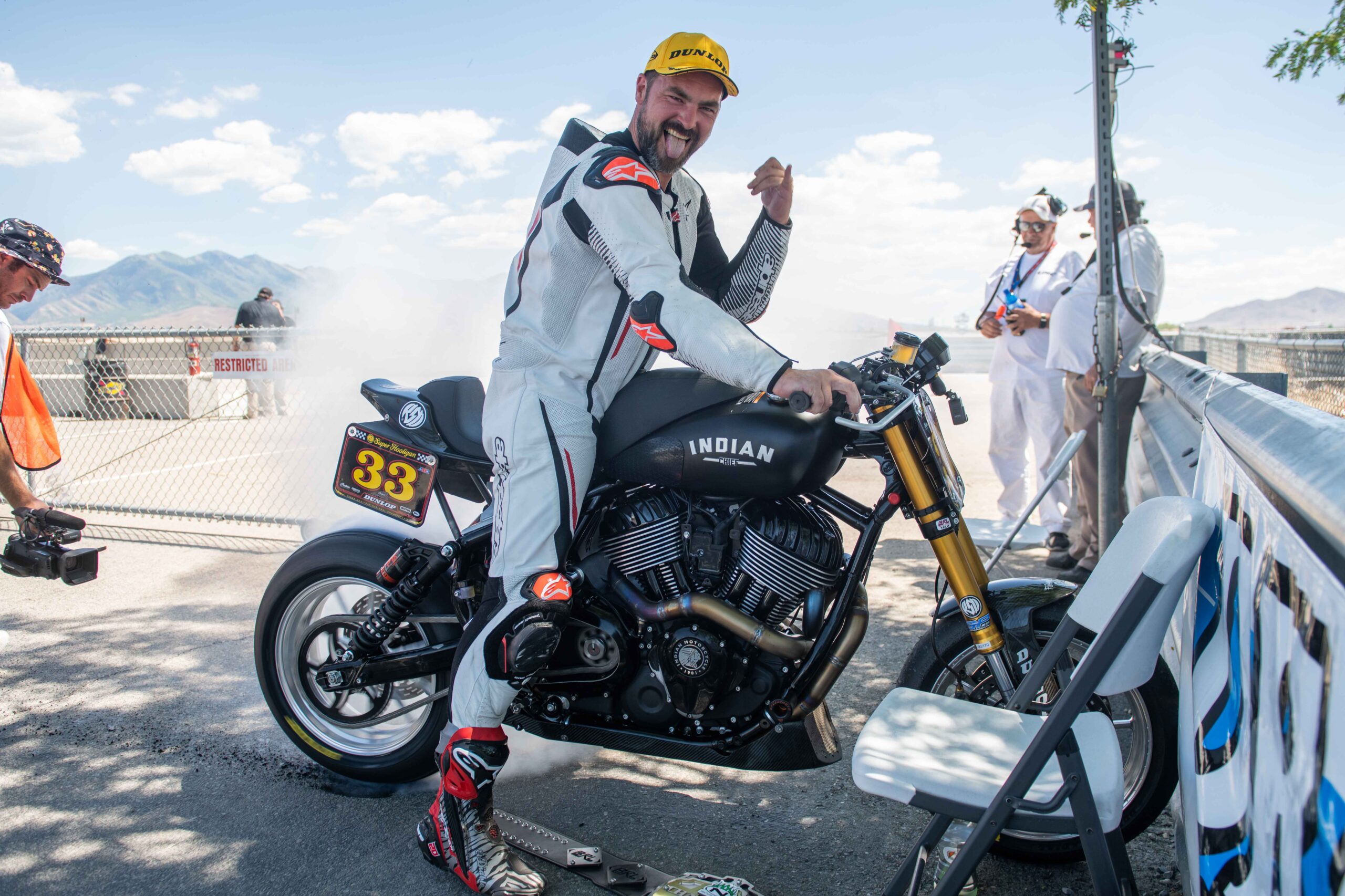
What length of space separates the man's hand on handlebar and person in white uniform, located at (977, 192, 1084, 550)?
175 inches

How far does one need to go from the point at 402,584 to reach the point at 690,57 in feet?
5.96

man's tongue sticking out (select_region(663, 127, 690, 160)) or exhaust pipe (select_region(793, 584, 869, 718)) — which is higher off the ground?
man's tongue sticking out (select_region(663, 127, 690, 160))

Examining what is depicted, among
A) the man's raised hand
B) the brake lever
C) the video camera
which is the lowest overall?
the video camera

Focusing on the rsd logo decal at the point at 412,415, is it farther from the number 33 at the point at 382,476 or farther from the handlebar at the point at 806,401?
the handlebar at the point at 806,401

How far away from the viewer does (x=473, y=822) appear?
256 centimetres

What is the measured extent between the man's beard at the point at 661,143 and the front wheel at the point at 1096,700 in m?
1.56

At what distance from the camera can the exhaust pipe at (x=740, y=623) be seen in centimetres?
248

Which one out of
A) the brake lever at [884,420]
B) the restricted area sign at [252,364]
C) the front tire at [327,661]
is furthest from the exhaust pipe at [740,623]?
the restricted area sign at [252,364]

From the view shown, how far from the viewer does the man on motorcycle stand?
246 centimetres

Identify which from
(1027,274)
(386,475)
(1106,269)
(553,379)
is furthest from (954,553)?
(1027,274)

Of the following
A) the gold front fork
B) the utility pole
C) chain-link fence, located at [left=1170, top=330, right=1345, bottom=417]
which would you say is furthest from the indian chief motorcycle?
the utility pole

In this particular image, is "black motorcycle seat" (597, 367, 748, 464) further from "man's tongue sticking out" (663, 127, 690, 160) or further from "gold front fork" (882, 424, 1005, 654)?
"man's tongue sticking out" (663, 127, 690, 160)

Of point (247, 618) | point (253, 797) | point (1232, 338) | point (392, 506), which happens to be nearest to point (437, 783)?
point (253, 797)

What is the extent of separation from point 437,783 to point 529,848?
64cm
